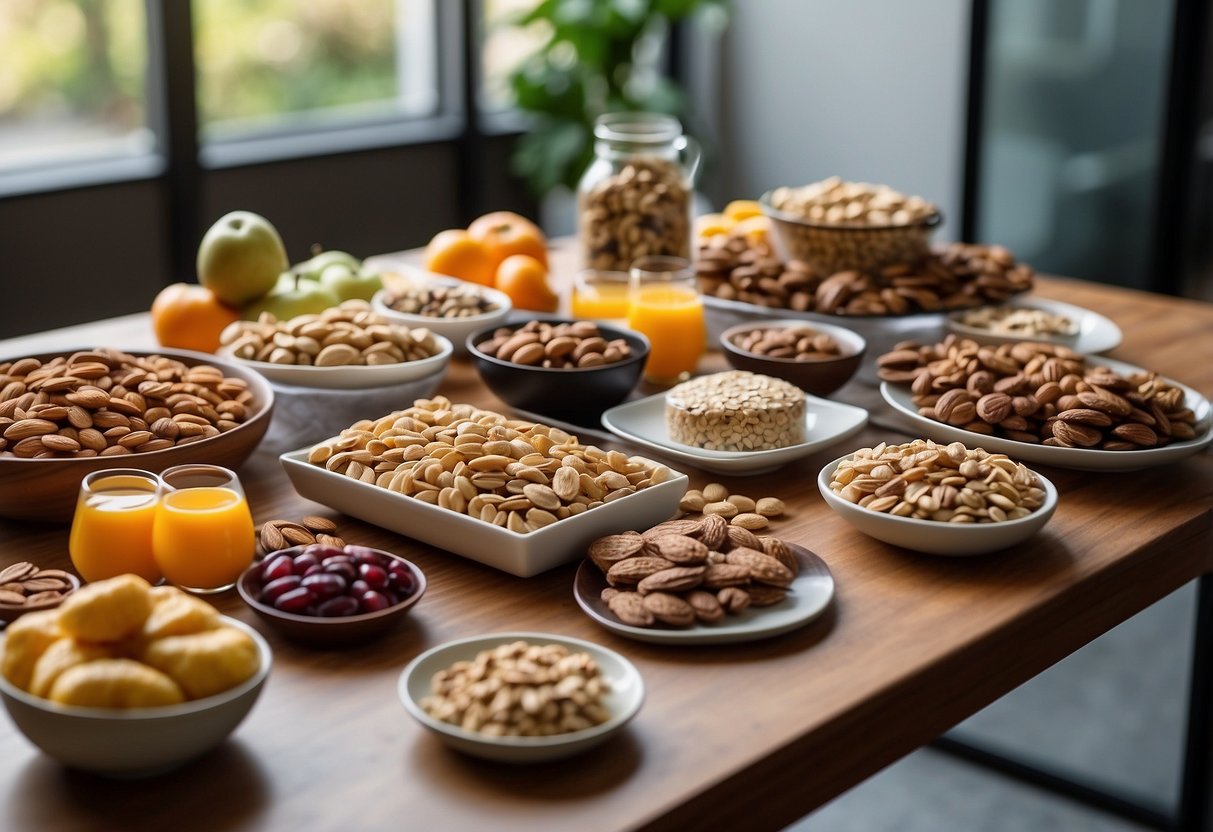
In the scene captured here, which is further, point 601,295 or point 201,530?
point 601,295

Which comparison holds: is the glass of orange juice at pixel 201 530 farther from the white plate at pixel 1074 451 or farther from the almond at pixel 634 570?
the white plate at pixel 1074 451

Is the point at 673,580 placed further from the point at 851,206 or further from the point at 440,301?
the point at 851,206

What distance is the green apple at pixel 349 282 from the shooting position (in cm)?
203

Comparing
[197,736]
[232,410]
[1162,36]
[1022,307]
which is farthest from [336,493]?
[1162,36]

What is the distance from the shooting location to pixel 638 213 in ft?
6.94

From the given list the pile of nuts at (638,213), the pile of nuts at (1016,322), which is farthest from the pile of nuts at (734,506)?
the pile of nuts at (638,213)

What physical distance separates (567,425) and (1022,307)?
0.84 metres

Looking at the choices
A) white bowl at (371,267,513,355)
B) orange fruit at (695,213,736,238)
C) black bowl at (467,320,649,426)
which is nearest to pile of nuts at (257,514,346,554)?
black bowl at (467,320,649,426)

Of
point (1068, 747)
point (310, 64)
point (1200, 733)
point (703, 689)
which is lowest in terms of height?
point (1068, 747)

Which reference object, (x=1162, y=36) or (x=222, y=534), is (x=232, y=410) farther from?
(x=1162, y=36)

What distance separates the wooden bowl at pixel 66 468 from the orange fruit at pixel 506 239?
84 centimetres

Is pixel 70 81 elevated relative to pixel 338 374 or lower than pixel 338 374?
elevated

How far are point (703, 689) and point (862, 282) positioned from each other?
1.02 meters

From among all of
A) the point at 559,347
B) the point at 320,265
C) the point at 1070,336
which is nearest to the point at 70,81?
the point at 320,265
